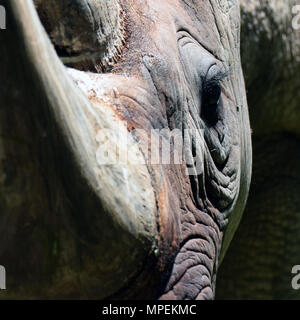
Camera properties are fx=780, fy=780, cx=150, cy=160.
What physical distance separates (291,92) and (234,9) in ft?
2.40

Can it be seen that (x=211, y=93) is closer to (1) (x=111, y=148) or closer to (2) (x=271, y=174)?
(1) (x=111, y=148)

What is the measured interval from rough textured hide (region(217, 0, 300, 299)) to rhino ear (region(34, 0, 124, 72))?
4.22 feet

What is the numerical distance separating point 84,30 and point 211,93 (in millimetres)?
507

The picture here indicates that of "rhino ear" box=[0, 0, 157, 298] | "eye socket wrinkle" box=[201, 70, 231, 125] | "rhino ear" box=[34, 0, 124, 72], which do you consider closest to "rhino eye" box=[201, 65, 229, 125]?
"eye socket wrinkle" box=[201, 70, 231, 125]

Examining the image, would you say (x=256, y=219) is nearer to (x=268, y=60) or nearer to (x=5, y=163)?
(x=268, y=60)

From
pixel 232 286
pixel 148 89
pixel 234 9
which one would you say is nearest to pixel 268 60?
pixel 234 9

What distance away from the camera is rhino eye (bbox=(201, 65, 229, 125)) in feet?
6.15

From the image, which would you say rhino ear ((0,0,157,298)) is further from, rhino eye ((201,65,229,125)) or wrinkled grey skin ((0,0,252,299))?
rhino eye ((201,65,229,125))

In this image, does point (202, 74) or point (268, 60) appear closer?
point (202, 74)

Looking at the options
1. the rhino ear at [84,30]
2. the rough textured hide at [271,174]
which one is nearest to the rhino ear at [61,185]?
the rhino ear at [84,30]

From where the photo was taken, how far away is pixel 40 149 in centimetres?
111

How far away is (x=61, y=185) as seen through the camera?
1.13m

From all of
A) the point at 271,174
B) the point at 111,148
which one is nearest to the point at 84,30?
the point at 111,148

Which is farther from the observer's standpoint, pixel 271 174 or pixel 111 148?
pixel 271 174
